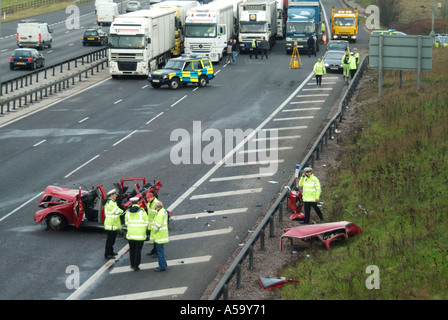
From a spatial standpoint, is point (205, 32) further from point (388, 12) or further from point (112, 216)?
point (388, 12)

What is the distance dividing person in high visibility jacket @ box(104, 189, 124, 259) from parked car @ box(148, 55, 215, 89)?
2728 cm

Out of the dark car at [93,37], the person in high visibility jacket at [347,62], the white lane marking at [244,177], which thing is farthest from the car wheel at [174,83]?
the dark car at [93,37]

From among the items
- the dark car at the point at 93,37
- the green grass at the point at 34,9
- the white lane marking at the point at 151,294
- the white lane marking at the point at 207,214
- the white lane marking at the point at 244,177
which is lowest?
the white lane marking at the point at 244,177

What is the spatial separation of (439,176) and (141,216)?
369 inches

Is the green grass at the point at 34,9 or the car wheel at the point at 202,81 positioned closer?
the car wheel at the point at 202,81

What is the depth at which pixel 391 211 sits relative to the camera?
20766mm

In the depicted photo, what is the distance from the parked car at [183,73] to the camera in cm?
4606

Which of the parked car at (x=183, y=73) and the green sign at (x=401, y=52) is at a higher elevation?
the green sign at (x=401, y=52)

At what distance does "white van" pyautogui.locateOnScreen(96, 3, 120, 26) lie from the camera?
271 feet

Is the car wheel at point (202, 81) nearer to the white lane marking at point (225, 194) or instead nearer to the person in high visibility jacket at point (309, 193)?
the white lane marking at point (225, 194)

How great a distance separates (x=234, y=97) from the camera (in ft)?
143

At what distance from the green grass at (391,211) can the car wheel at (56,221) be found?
6357 mm

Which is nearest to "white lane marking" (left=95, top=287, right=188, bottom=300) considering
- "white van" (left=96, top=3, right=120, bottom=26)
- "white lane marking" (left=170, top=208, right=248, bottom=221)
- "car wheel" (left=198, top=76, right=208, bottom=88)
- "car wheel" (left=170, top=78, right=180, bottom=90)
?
"white lane marking" (left=170, top=208, right=248, bottom=221)
